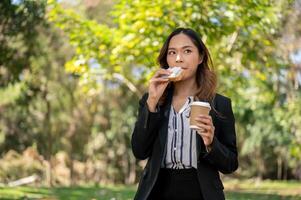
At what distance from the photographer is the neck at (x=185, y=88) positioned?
2973 millimetres

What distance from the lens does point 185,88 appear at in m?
2.98

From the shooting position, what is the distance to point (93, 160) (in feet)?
112

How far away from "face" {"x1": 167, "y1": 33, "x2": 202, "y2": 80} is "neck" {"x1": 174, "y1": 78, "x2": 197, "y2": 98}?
5 centimetres

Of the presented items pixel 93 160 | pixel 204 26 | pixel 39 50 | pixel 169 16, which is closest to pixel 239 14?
pixel 204 26

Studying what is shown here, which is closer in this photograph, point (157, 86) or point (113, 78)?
point (157, 86)

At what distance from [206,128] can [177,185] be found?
386 mm

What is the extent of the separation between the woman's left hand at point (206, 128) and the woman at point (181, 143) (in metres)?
0.03

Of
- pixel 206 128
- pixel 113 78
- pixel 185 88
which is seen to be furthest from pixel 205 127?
pixel 113 78

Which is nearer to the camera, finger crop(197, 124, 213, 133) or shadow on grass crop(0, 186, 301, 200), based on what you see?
finger crop(197, 124, 213, 133)

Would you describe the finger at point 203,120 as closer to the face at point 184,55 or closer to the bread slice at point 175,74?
the bread slice at point 175,74

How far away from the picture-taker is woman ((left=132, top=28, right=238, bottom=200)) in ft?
8.91

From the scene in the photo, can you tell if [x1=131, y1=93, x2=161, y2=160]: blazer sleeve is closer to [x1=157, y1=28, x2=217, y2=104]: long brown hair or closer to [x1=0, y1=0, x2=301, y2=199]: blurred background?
[x1=157, y1=28, x2=217, y2=104]: long brown hair

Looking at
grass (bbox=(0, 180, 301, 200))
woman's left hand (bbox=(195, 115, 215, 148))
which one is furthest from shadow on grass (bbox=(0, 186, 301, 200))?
woman's left hand (bbox=(195, 115, 215, 148))

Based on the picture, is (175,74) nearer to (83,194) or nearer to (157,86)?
(157,86)
